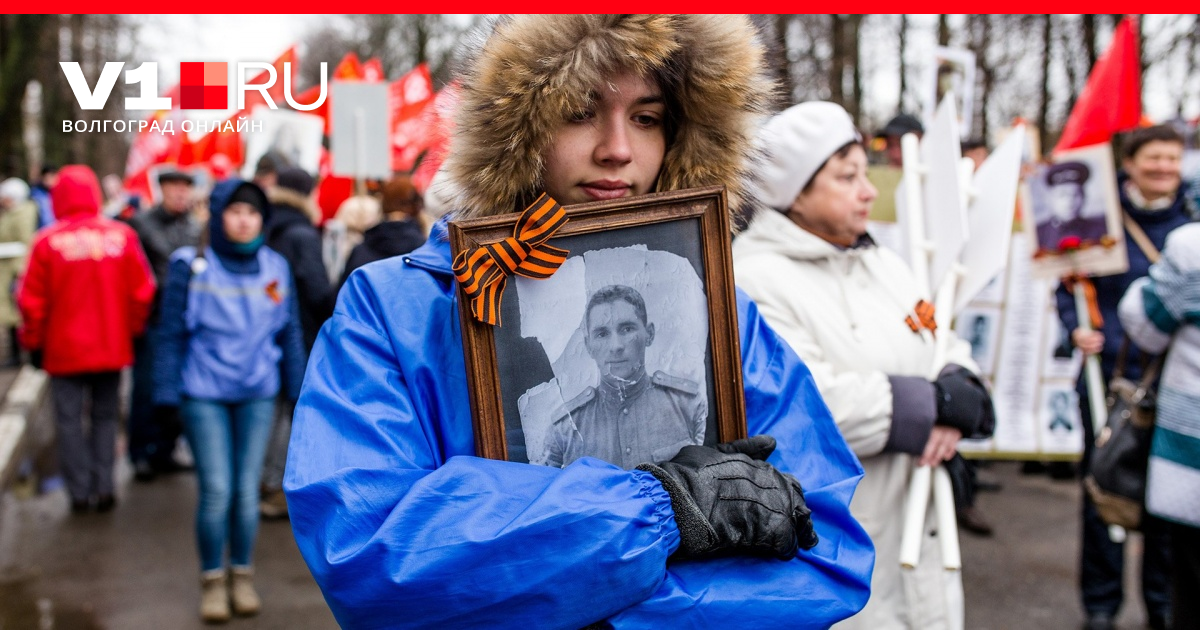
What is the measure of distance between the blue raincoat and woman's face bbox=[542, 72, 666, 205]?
0.26m

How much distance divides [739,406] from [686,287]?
0.23 metres

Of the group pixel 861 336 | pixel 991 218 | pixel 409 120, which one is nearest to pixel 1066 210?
pixel 991 218

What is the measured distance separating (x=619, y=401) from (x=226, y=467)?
3.66 meters

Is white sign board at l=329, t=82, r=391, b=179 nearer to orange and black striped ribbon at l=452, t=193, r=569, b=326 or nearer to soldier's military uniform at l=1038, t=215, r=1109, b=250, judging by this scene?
soldier's military uniform at l=1038, t=215, r=1109, b=250

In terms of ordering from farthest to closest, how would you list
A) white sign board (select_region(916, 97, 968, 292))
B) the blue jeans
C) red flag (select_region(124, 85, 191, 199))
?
red flag (select_region(124, 85, 191, 199))
the blue jeans
white sign board (select_region(916, 97, 968, 292))

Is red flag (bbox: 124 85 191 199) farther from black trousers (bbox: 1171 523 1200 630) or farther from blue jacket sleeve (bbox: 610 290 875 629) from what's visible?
blue jacket sleeve (bbox: 610 290 875 629)

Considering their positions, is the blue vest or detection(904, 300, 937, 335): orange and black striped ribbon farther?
the blue vest

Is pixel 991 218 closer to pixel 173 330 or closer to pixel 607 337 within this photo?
pixel 607 337

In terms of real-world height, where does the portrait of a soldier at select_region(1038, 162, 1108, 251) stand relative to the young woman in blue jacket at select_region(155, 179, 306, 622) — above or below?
above

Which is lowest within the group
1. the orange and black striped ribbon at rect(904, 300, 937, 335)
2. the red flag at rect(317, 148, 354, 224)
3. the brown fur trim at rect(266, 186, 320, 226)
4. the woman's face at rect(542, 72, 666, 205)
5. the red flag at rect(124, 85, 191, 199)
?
the orange and black striped ribbon at rect(904, 300, 937, 335)

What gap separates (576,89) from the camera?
5.47 feet

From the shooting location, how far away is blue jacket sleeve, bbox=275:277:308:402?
5234 mm

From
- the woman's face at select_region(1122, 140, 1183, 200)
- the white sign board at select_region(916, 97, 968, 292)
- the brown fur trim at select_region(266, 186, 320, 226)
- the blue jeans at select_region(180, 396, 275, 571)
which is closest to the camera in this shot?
the white sign board at select_region(916, 97, 968, 292)

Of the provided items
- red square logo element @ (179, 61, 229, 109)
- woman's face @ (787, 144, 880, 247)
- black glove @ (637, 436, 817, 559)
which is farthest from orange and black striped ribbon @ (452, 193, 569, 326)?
red square logo element @ (179, 61, 229, 109)
